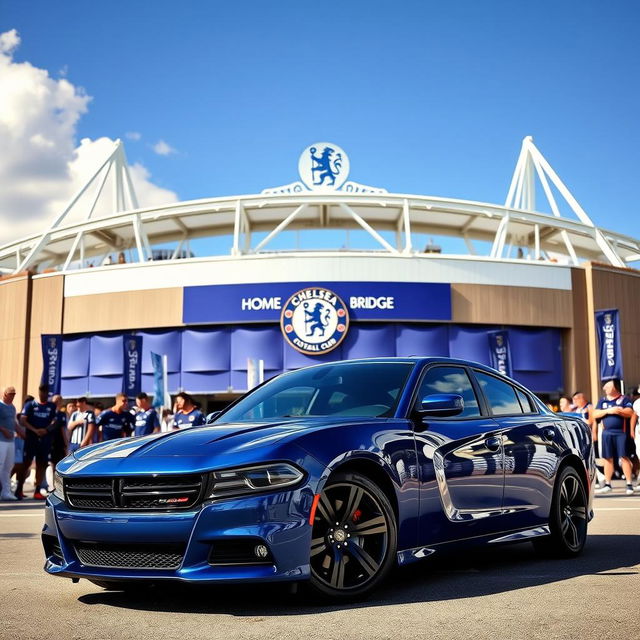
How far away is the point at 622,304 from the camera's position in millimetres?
36000

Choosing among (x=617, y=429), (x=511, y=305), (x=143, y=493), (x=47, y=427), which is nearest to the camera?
(x=143, y=493)

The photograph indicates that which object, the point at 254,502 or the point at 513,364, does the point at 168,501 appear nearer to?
the point at 254,502

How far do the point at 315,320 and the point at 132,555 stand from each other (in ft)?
94.0

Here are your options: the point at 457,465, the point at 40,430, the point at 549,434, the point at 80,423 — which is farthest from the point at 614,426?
the point at 80,423

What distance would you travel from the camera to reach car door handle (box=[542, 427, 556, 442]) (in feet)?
21.1

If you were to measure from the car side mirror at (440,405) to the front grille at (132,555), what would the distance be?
169 cm

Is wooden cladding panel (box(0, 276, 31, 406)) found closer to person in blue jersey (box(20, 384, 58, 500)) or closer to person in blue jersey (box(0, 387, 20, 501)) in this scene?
person in blue jersey (box(20, 384, 58, 500))

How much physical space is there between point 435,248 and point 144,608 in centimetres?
3654

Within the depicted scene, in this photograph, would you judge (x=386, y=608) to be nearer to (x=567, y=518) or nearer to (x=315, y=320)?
(x=567, y=518)

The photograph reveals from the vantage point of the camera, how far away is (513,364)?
3403 cm

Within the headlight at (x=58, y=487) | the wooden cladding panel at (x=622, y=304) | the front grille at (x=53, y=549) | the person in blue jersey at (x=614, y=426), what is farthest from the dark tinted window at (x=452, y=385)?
the wooden cladding panel at (x=622, y=304)

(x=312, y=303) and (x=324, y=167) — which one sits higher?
(x=324, y=167)

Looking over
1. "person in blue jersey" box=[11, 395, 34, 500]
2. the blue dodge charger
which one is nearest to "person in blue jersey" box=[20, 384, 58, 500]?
"person in blue jersey" box=[11, 395, 34, 500]

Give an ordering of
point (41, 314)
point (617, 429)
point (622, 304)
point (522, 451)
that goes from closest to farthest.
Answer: point (522, 451) < point (617, 429) < point (622, 304) < point (41, 314)
